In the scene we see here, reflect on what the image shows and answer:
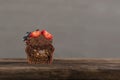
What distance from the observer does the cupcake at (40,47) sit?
330 centimetres

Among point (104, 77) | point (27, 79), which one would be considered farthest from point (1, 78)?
point (104, 77)

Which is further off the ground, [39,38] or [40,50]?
[39,38]

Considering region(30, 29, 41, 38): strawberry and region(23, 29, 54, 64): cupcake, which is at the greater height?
region(30, 29, 41, 38): strawberry

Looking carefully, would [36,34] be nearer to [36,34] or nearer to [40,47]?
[36,34]

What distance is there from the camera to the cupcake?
3.30 meters

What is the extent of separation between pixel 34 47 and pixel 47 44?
0.14 meters

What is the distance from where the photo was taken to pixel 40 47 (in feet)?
10.8

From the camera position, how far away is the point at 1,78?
2432 millimetres

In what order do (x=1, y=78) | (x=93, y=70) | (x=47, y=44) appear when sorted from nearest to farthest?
1. (x=1, y=78)
2. (x=93, y=70)
3. (x=47, y=44)

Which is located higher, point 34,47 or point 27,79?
point 34,47

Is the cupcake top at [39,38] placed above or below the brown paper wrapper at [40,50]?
above

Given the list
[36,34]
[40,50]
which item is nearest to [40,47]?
[40,50]

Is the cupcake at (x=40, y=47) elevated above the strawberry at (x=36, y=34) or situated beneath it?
situated beneath

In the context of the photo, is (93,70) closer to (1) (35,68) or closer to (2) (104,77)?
(2) (104,77)
